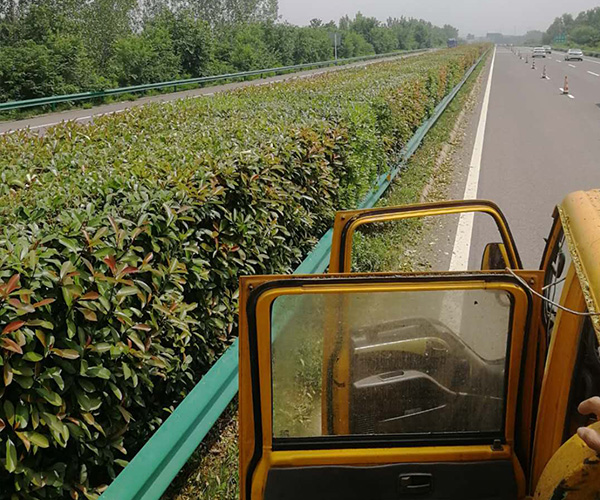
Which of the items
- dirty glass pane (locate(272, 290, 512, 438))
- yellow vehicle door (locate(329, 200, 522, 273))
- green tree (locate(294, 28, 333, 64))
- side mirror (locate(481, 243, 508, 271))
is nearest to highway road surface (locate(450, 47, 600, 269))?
side mirror (locate(481, 243, 508, 271))

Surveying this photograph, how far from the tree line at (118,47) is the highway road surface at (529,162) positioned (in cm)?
1719

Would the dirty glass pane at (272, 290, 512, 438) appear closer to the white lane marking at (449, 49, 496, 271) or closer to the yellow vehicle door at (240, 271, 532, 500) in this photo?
the yellow vehicle door at (240, 271, 532, 500)

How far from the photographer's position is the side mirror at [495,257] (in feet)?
10.4

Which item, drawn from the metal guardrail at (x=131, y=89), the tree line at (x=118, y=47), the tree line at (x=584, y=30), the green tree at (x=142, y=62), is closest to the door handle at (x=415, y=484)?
the metal guardrail at (x=131, y=89)

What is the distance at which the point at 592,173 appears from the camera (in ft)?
38.2

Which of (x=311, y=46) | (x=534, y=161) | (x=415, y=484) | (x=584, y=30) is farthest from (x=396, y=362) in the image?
(x=584, y=30)

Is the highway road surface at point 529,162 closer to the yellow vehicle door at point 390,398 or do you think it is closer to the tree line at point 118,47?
the yellow vehicle door at point 390,398

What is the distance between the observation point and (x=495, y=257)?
3.31 m

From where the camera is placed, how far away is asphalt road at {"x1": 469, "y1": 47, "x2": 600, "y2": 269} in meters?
8.25

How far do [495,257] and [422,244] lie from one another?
14.1ft

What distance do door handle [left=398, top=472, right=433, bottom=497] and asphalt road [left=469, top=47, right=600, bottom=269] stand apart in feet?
15.5

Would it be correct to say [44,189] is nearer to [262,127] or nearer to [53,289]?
[53,289]

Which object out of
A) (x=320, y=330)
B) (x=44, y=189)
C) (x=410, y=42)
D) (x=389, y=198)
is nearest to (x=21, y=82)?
(x=389, y=198)

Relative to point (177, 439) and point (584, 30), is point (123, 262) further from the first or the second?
point (584, 30)
